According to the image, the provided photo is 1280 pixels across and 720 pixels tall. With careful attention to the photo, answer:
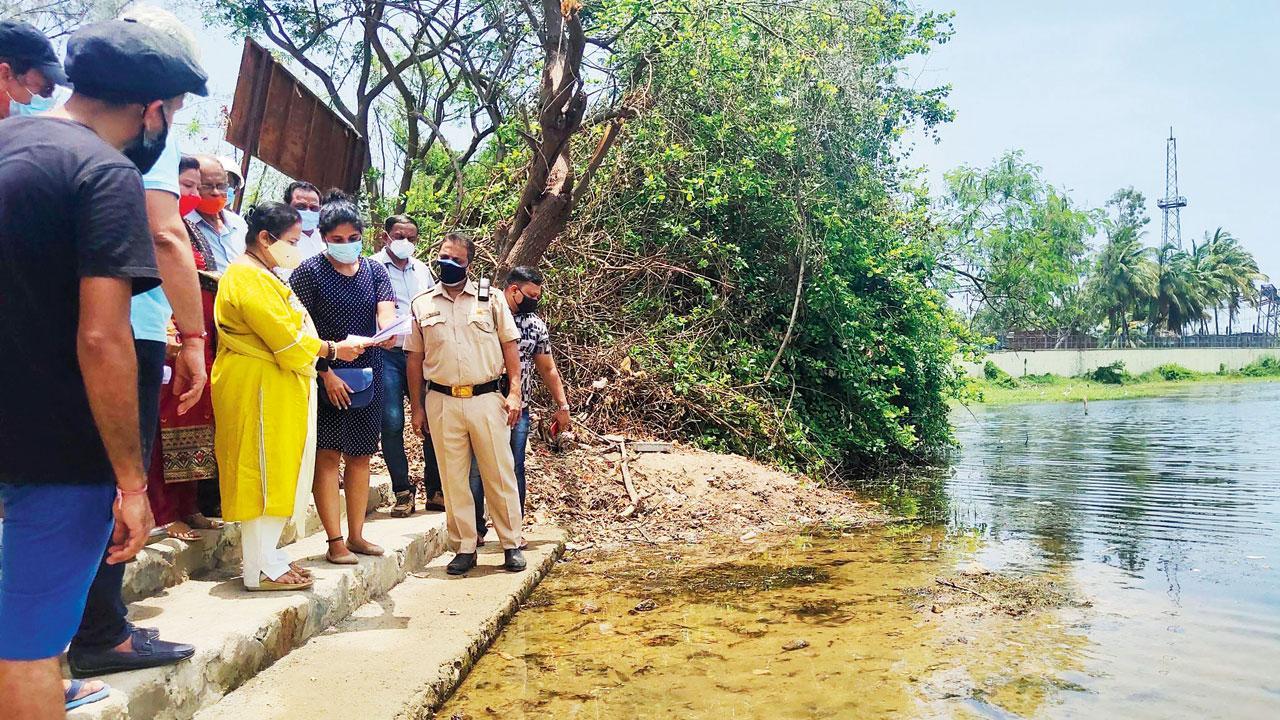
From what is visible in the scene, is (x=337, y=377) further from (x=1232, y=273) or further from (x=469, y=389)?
(x=1232, y=273)

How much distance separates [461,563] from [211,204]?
243 centimetres

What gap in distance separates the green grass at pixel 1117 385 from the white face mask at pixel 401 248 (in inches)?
1080

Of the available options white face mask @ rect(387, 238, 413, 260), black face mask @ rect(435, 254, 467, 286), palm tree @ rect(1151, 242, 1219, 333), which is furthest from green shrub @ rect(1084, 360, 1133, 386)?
black face mask @ rect(435, 254, 467, 286)

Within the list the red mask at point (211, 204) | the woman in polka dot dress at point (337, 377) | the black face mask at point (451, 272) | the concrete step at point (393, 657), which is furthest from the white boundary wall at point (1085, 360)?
the red mask at point (211, 204)

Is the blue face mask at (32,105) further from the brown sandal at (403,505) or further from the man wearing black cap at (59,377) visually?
the brown sandal at (403,505)

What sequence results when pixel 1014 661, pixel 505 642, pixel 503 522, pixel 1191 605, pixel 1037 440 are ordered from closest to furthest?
1. pixel 1014 661
2. pixel 505 642
3. pixel 1191 605
4. pixel 503 522
5. pixel 1037 440

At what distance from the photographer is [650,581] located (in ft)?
19.9

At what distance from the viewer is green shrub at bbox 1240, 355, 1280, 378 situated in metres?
51.9

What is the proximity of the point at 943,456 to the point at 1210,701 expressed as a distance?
11095mm

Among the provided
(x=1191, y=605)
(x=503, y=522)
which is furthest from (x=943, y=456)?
(x=503, y=522)

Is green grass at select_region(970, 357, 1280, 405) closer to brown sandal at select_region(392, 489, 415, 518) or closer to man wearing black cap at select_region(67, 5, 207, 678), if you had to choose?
brown sandal at select_region(392, 489, 415, 518)

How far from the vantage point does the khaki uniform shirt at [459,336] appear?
5.43 metres

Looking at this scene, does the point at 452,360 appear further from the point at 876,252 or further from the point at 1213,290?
the point at 1213,290

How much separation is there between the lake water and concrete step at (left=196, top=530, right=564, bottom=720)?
0.15 m
